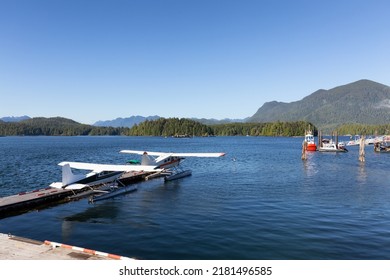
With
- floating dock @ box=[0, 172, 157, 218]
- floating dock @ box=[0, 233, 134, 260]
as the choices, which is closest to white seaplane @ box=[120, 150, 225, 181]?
floating dock @ box=[0, 172, 157, 218]

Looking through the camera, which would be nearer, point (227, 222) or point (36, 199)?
point (227, 222)

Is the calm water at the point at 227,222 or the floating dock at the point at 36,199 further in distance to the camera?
the floating dock at the point at 36,199

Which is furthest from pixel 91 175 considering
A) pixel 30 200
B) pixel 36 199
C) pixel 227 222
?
pixel 227 222

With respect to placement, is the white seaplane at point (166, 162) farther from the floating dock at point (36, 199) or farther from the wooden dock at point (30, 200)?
the wooden dock at point (30, 200)

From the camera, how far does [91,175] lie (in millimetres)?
31266

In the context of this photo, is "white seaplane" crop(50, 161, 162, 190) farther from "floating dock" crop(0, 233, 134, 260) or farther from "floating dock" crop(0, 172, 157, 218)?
"floating dock" crop(0, 233, 134, 260)

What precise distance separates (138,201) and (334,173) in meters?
35.1

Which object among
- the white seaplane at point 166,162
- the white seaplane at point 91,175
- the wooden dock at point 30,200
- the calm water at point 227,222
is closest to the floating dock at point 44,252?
the calm water at point 227,222

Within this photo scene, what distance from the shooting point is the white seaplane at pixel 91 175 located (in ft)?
93.8

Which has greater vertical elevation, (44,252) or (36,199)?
(44,252)

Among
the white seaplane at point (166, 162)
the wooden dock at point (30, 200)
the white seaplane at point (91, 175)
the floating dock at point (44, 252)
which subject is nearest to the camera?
the floating dock at point (44, 252)

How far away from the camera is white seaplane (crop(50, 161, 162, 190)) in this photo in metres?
28.6

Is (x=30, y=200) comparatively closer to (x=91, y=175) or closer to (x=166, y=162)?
(x=91, y=175)
